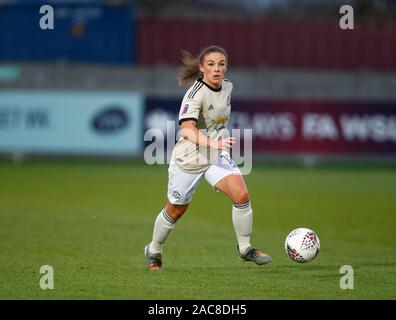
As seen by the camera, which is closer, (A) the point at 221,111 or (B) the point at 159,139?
(A) the point at 221,111

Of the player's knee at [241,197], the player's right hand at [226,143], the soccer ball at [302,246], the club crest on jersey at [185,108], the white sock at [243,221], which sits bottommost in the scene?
the soccer ball at [302,246]

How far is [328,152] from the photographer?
26375mm

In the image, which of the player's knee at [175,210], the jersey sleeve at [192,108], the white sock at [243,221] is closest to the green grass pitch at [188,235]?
the white sock at [243,221]

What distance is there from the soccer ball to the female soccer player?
334 millimetres

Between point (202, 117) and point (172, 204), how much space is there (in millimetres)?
981

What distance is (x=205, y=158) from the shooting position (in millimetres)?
10555

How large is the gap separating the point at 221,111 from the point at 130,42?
22340mm

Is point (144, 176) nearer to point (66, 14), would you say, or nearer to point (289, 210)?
point (289, 210)

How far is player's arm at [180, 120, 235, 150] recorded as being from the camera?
32.3ft

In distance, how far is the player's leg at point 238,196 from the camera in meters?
10.4

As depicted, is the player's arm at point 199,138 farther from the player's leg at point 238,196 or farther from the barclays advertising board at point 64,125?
the barclays advertising board at point 64,125

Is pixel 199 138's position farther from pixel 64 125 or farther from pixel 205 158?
pixel 64 125

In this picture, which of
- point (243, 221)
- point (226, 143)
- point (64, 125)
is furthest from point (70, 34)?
point (226, 143)

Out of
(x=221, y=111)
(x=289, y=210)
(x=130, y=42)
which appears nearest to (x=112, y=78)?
(x=130, y=42)
